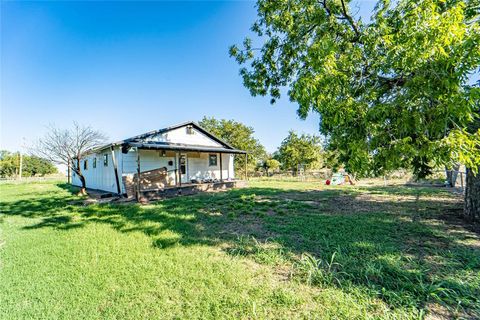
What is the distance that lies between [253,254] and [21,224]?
707 cm

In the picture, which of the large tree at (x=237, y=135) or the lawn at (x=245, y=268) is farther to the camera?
the large tree at (x=237, y=135)

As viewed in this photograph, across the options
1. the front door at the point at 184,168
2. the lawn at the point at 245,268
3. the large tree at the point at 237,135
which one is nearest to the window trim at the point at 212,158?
the front door at the point at 184,168

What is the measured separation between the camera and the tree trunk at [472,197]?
16.1 ft

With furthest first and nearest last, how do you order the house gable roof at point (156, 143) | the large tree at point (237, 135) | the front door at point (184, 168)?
the large tree at point (237, 135), the front door at point (184, 168), the house gable roof at point (156, 143)

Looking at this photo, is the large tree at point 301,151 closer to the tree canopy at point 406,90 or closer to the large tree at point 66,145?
the large tree at point 66,145

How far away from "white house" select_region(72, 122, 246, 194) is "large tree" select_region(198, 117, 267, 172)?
11.8 meters

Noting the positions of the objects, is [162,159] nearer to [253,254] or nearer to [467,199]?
[253,254]

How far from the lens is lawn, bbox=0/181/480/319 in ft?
7.52

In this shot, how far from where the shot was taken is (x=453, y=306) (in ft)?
7.37

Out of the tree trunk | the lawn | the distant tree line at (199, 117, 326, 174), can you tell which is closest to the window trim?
the lawn

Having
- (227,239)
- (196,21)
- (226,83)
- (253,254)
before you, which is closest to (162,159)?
(226,83)

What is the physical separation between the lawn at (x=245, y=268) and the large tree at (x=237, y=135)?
75.5ft

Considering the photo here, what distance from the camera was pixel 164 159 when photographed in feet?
42.0

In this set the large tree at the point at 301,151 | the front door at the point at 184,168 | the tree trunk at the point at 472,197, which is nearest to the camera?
the tree trunk at the point at 472,197
